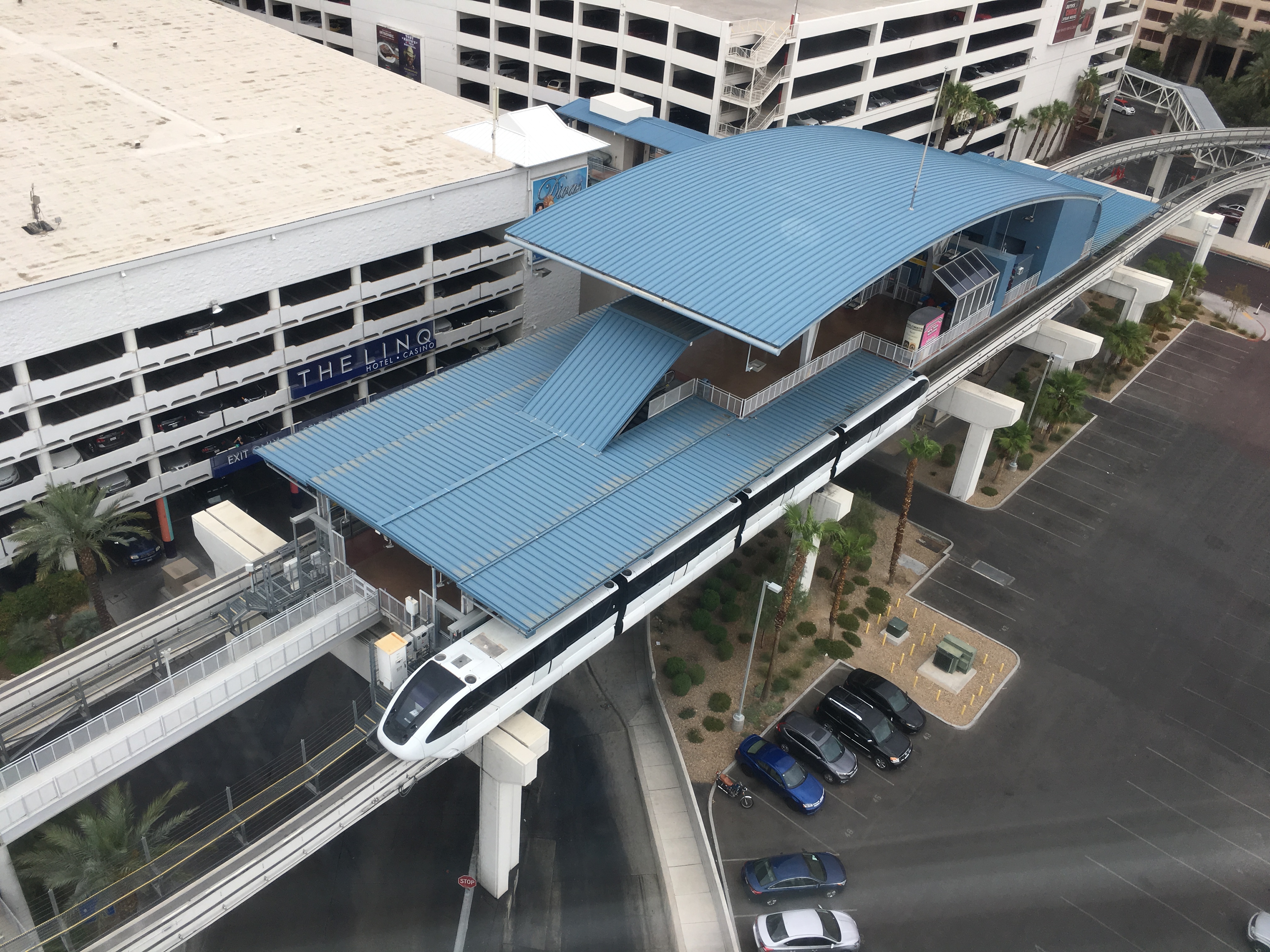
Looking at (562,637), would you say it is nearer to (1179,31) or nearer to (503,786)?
(503,786)

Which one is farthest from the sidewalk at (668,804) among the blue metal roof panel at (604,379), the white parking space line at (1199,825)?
the white parking space line at (1199,825)

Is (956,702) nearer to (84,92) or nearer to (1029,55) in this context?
(84,92)

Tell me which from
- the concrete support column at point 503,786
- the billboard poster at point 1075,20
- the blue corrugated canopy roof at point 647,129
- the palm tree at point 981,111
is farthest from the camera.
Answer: the billboard poster at point 1075,20

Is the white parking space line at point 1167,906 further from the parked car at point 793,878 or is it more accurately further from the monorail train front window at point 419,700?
the monorail train front window at point 419,700

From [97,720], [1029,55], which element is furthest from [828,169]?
[1029,55]

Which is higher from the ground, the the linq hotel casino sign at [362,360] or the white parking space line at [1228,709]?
the the linq hotel casino sign at [362,360]

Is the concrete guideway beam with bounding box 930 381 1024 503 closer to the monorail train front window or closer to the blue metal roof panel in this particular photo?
the blue metal roof panel

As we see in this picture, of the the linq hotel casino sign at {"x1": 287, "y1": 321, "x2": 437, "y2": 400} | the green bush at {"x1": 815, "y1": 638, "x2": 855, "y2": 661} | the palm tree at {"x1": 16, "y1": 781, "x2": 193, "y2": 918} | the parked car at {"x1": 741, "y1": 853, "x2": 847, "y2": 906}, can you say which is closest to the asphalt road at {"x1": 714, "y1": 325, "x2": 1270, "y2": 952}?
the parked car at {"x1": 741, "y1": 853, "x2": 847, "y2": 906}
